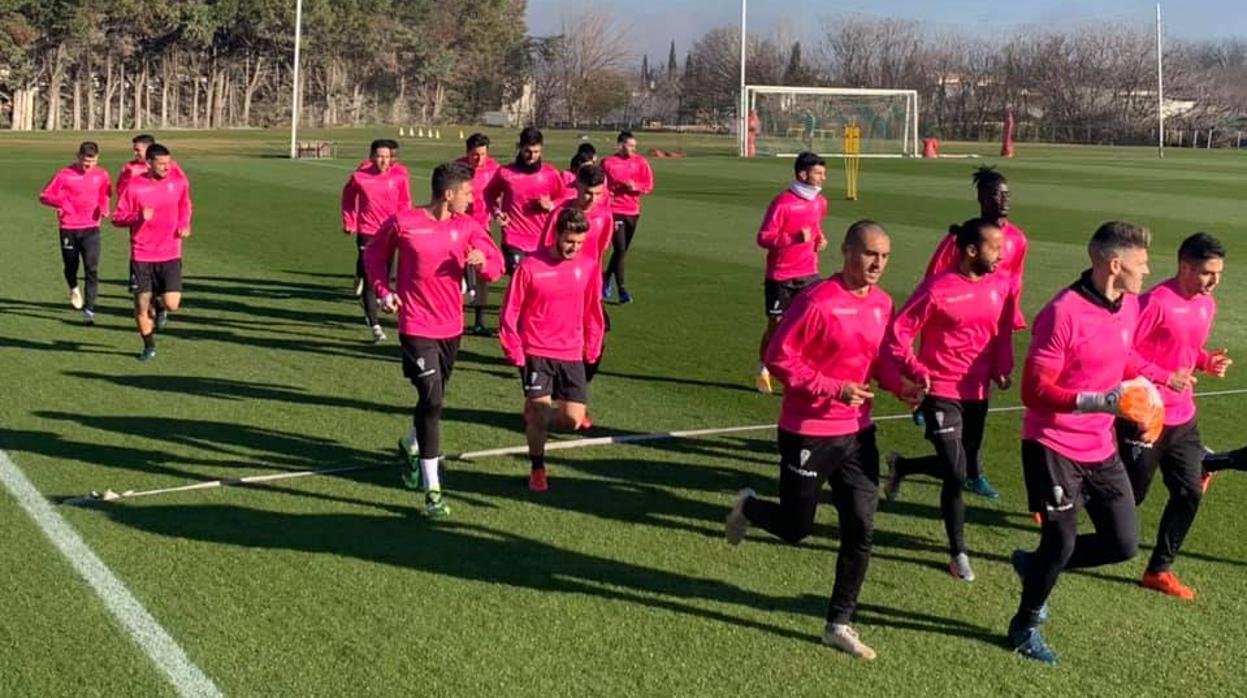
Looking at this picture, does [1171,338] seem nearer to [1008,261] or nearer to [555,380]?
[1008,261]

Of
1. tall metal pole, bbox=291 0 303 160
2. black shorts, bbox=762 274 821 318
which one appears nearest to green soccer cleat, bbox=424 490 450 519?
black shorts, bbox=762 274 821 318

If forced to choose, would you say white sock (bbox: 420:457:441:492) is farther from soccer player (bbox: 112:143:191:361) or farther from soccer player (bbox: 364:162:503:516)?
soccer player (bbox: 112:143:191:361)

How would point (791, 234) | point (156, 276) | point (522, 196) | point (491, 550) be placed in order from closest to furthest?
point (491, 550) → point (791, 234) → point (156, 276) → point (522, 196)

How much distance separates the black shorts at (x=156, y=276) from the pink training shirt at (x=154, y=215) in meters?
0.06

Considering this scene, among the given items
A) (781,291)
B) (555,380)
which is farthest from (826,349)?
(781,291)

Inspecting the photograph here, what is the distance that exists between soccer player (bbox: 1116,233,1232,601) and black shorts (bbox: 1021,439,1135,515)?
2.69 feet

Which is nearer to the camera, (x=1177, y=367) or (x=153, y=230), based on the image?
(x=1177, y=367)

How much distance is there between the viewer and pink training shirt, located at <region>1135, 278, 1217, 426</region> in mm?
6383

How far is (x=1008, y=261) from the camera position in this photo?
28.0 ft

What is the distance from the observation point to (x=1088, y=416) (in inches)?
217

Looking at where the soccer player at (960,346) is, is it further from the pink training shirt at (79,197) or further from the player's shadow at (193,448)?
the pink training shirt at (79,197)

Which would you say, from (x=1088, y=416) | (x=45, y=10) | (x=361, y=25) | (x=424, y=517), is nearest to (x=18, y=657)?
(x=424, y=517)

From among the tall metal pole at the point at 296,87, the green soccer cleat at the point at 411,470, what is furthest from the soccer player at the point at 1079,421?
the tall metal pole at the point at 296,87

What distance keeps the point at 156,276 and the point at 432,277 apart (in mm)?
6023
